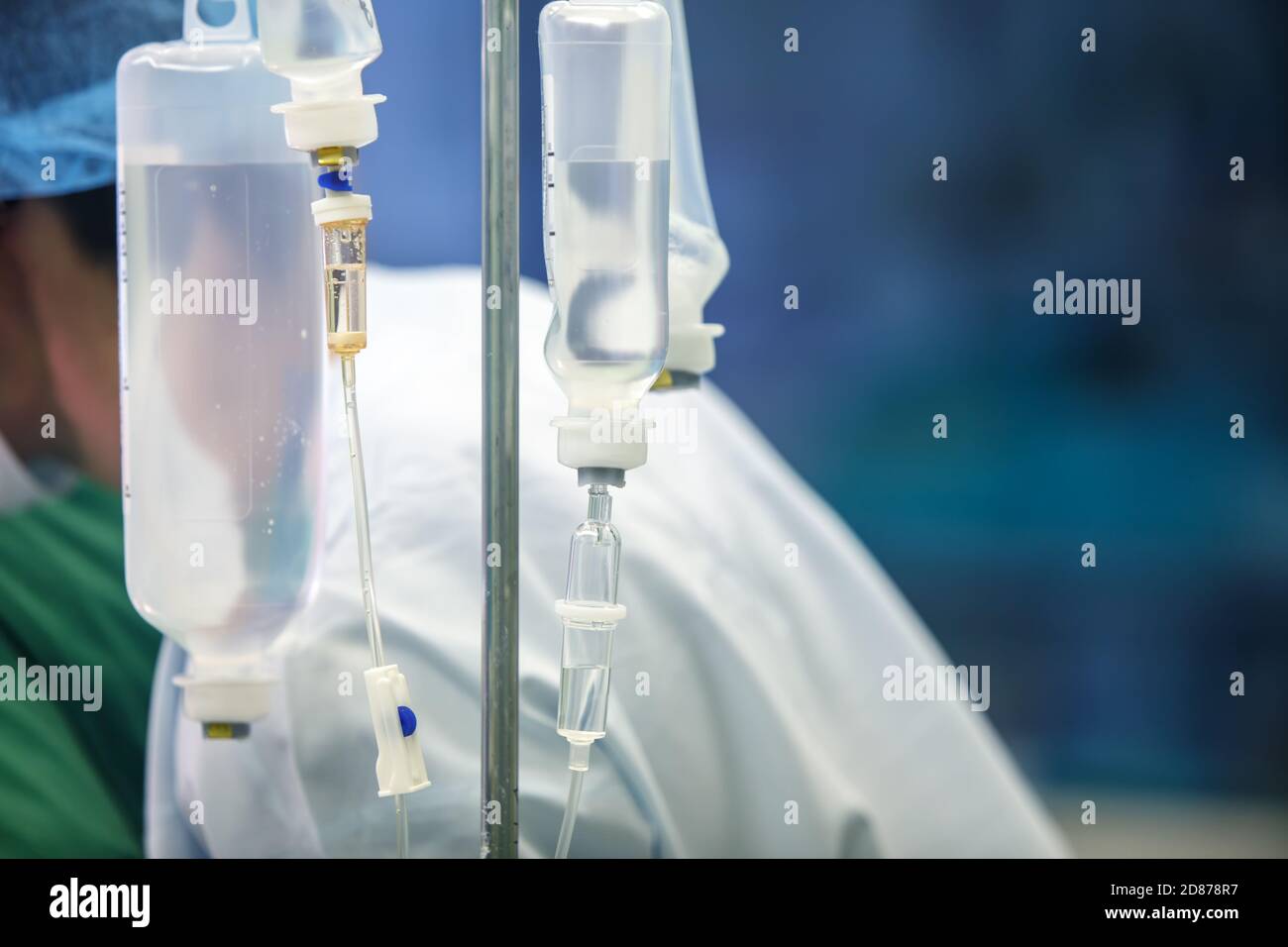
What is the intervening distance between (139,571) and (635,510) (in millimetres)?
564

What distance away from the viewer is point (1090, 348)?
4.89ft

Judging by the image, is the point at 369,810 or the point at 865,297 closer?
the point at 369,810

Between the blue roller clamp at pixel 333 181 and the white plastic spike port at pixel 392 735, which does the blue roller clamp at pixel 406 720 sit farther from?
the blue roller clamp at pixel 333 181

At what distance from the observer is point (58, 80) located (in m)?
1.40

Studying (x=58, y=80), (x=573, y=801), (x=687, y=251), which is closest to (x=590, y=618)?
(x=573, y=801)

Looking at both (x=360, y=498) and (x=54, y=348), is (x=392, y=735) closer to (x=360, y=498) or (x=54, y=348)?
(x=360, y=498)

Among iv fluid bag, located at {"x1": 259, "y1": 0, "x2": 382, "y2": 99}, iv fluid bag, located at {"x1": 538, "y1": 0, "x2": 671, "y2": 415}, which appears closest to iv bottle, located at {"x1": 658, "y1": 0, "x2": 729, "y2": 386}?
iv fluid bag, located at {"x1": 538, "y1": 0, "x2": 671, "y2": 415}

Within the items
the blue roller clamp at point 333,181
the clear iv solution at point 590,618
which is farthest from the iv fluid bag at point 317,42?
the clear iv solution at point 590,618

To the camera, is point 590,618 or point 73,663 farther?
point 73,663

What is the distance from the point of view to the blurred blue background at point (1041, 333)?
1.47 metres

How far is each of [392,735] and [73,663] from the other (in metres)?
0.80
